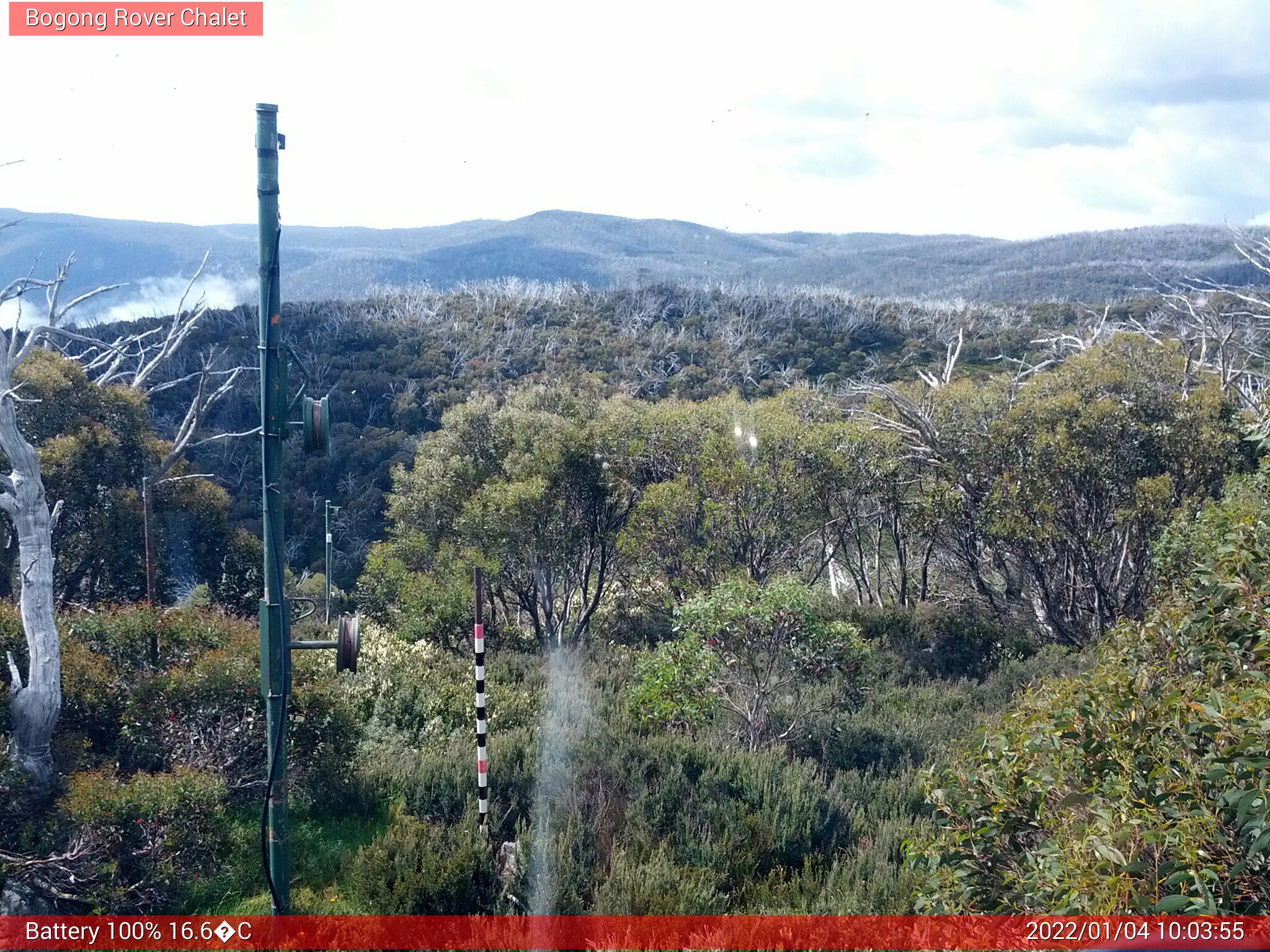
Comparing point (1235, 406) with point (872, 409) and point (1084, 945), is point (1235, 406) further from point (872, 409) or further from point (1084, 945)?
point (1084, 945)

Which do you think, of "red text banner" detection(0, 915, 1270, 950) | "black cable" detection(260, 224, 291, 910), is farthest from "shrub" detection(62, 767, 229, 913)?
"black cable" detection(260, 224, 291, 910)

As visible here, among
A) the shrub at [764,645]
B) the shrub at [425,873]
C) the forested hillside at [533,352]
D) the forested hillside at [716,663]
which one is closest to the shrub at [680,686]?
the forested hillside at [716,663]

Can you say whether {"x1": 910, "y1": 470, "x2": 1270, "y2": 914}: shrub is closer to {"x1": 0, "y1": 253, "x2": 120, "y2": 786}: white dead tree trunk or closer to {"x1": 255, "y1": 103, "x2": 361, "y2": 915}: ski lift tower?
{"x1": 255, "y1": 103, "x2": 361, "y2": 915}: ski lift tower

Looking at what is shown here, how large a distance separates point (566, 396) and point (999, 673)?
835 cm

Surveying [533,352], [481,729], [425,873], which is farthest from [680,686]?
[533,352]

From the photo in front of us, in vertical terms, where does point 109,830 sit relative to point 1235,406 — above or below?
below

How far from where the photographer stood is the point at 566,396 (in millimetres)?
16000

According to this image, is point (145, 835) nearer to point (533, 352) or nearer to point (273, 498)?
point (273, 498)

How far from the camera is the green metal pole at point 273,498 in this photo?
15.3 feet

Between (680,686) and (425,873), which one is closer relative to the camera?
(425,873)

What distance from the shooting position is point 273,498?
477cm

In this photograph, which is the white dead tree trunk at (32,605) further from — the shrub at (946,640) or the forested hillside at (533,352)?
the forested hillside at (533,352)

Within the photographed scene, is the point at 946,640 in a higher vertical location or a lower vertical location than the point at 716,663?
lower

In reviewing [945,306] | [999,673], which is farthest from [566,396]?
[945,306]
